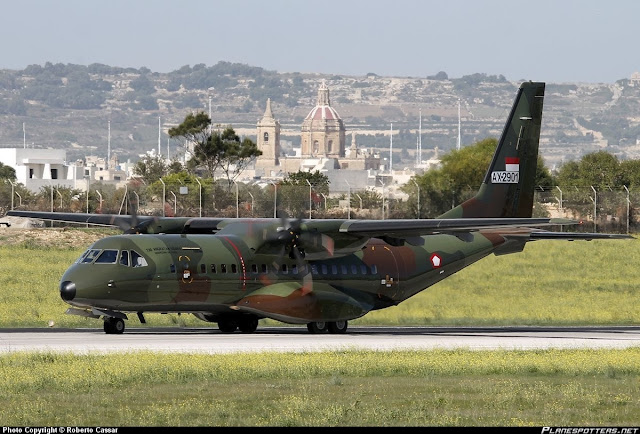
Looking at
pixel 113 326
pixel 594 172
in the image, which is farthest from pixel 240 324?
pixel 594 172

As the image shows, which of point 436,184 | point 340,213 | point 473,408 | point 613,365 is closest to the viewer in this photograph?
point 473,408

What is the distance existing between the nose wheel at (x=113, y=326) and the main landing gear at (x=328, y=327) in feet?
19.9

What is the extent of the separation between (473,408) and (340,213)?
51.3 metres

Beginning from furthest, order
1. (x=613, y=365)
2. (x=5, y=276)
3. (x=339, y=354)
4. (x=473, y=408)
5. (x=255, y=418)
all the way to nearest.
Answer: (x=5, y=276)
(x=339, y=354)
(x=613, y=365)
(x=473, y=408)
(x=255, y=418)

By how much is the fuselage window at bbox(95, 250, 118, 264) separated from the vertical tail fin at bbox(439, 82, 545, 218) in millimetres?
12366

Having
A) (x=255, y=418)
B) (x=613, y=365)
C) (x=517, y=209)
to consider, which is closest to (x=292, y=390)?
(x=255, y=418)

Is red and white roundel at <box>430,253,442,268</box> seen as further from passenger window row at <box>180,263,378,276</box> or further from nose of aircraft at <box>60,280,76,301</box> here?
nose of aircraft at <box>60,280,76,301</box>

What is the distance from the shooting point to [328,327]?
37625 millimetres

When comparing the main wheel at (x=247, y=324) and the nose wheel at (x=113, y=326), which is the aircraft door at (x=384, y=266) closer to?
the main wheel at (x=247, y=324)

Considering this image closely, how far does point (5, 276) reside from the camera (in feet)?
179

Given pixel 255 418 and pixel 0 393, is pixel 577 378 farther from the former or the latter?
pixel 0 393

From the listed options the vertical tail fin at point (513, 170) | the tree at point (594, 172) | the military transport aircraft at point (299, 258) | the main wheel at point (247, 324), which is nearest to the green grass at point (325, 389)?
the military transport aircraft at point (299, 258)

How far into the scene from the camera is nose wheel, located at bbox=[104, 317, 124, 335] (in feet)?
112

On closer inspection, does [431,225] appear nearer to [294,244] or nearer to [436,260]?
[294,244]
